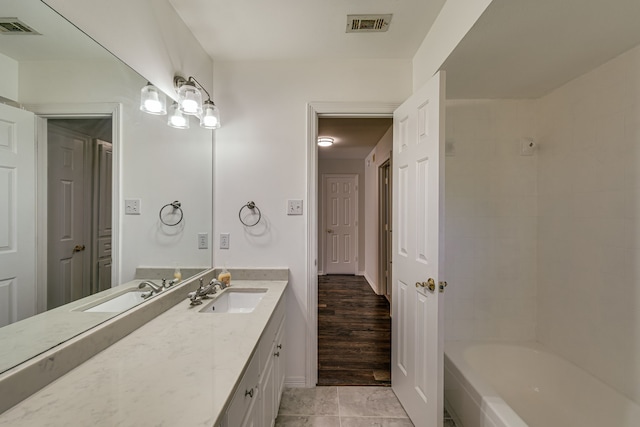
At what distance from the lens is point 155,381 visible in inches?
31.7

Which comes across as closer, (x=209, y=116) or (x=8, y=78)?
(x=8, y=78)

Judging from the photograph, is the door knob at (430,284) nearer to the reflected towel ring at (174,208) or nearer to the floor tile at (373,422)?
the floor tile at (373,422)

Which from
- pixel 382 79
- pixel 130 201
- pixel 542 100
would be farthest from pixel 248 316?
pixel 542 100

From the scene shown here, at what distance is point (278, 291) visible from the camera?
1.73 m

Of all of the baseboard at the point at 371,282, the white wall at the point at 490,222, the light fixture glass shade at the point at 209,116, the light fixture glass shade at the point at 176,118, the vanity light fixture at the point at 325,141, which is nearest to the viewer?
the light fixture glass shade at the point at 176,118

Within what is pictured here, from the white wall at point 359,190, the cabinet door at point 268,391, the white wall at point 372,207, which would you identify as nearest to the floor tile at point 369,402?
the cabinet door at point 268,391

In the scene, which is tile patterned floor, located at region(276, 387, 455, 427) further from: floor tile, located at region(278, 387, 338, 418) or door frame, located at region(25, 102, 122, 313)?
door frame, located at region(25, 102, 122, 313)

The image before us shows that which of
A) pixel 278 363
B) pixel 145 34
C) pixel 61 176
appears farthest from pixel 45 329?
pixel 145 34

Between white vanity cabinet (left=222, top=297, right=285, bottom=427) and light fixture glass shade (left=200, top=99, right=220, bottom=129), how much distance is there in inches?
51.1

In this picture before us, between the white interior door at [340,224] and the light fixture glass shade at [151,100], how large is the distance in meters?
4.41

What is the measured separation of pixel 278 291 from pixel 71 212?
1.13 m

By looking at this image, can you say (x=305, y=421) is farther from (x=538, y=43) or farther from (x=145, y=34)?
(x=538, y=43)

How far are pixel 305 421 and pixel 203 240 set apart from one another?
53.6 inches

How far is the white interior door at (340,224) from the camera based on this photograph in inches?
223
